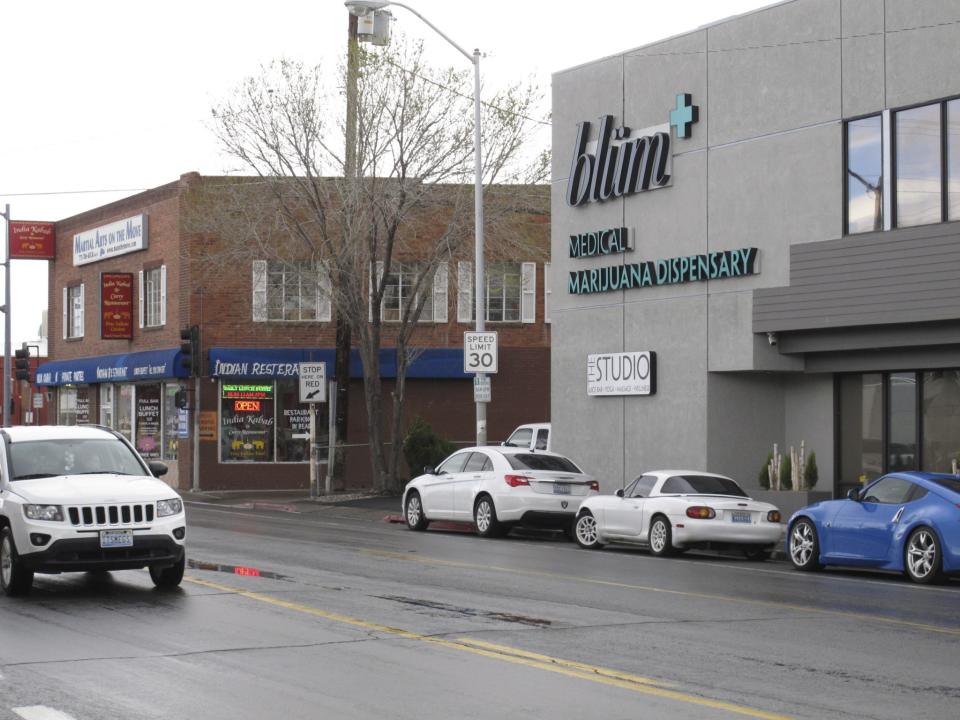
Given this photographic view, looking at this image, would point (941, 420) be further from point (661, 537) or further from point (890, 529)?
point (890, 529)

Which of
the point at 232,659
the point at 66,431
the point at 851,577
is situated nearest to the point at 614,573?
the point at 851,577

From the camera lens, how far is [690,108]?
2662cm

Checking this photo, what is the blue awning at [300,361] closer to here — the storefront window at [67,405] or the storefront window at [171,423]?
the storefront window at [171,423]

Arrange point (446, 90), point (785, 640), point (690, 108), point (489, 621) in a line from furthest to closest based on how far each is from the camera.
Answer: point (446, 90), point (690, 108), point (489, 621), point (785, 640)

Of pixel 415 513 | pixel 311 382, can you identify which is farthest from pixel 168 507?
pixel 311 382

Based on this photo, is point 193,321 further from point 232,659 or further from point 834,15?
point 232,659

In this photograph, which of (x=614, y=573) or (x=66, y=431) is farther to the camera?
(x=614, y=573)

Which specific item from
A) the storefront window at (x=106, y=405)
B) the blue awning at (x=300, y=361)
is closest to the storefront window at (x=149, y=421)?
the storefront window at (x=106, y=405)

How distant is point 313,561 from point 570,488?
7.05 m

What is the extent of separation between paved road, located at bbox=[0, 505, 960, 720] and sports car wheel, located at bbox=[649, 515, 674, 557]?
6.92 feet

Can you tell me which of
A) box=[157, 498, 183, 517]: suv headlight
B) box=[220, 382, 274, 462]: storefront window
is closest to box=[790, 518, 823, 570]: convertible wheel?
box=[157, 498, 183, 517]: suv headlight

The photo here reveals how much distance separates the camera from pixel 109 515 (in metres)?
14.2

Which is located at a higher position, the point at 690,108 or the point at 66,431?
the point at 690,108

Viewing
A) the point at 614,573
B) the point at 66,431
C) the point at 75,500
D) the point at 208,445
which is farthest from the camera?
the point at 208,445
